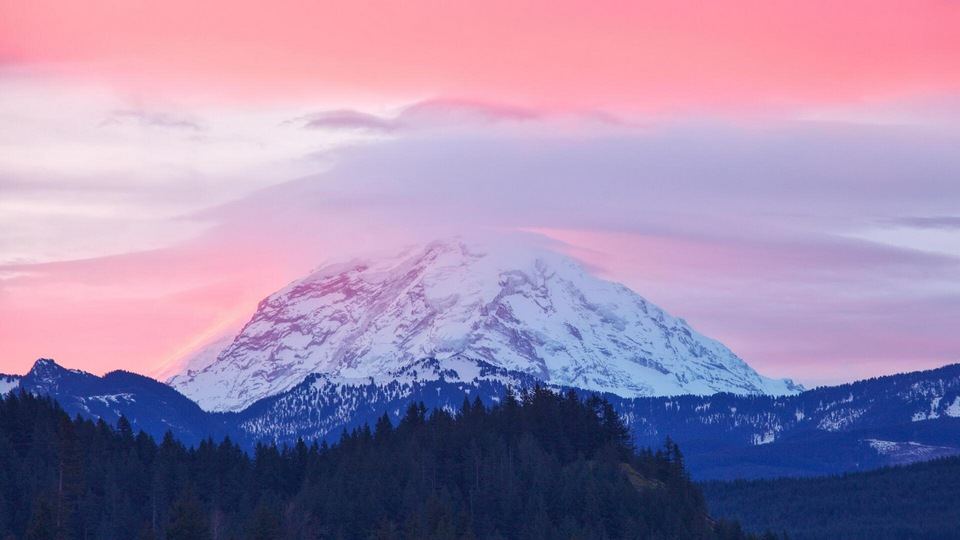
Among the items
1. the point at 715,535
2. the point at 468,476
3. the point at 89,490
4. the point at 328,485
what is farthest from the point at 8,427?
the point at 715,535

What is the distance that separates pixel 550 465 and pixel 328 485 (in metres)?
26.8

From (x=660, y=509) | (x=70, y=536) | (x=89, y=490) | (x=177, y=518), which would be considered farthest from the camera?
(x=660, y=509)

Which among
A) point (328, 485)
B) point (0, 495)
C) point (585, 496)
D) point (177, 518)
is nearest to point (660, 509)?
point (585, 496)

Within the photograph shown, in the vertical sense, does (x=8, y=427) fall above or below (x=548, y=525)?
above

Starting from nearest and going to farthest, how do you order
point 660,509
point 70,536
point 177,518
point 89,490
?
point 177,518 < point 70,536 < point 89,490 < point 660,509

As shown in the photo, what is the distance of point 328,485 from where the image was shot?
18812 cm

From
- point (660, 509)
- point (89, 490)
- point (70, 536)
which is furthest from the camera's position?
point (660, 509)

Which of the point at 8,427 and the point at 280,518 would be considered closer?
the point at 280,518

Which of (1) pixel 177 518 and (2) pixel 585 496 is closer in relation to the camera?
(1) pixel 177 518

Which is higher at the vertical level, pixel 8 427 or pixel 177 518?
pixel 8 427

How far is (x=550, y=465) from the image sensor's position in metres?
192

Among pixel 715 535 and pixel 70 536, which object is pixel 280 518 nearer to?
pixel 70 536

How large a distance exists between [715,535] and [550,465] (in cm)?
2326

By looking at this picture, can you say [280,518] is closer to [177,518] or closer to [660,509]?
[177,518]
